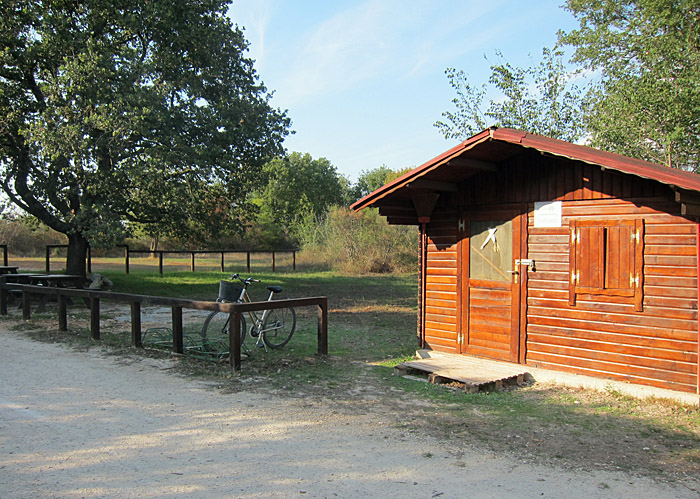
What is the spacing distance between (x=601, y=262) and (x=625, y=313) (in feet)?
2.09

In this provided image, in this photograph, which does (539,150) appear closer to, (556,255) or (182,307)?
(556,255)

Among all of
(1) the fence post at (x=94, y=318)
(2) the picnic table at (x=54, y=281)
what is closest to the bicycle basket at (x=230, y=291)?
(1) the fence post at (x=94, y=318)

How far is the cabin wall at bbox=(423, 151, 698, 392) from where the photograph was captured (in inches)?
230

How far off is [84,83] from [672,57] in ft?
53.6

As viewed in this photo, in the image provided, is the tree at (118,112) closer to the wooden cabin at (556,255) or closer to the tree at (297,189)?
the wooden cabin at (556,255)

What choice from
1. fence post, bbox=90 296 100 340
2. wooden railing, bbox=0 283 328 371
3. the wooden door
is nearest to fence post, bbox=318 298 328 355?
wooden railing, bbox=0 283 328 371

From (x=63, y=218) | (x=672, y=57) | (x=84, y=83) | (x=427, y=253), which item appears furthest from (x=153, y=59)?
(x=672, y=57)

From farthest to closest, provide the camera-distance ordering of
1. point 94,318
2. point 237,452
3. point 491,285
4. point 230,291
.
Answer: point 94,318 < point 230,291 < point 491,285 < point 237,452

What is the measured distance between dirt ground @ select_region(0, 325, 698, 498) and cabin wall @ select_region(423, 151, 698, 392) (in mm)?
2243

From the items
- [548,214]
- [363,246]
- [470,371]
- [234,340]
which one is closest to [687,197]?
[548,214]

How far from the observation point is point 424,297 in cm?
842

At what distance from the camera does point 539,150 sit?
6.19 meters

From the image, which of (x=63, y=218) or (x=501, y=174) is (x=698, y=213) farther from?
(x=63, y=218)

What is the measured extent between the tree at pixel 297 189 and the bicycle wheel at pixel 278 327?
41.7 metres
